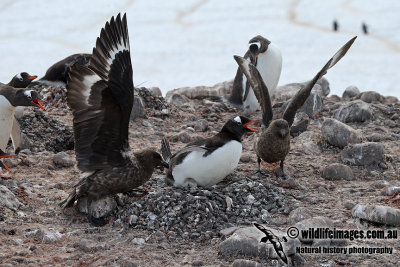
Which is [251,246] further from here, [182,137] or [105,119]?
[182,137]

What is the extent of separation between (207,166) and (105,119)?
2.44 ft

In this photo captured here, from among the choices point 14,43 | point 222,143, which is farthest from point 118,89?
point 14,43

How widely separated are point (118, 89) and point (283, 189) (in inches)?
54.7

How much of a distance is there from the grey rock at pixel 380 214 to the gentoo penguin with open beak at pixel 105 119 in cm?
139

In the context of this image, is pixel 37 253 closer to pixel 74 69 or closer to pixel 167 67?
pixel 74 69

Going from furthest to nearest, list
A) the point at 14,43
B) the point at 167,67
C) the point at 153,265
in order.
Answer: the point at 14,43 < the point at 167,67 < the point at 153,265

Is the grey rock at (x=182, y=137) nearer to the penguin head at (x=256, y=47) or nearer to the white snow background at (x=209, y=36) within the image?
the penguin head at (x=256, y=47)

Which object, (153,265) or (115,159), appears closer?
(153,265)

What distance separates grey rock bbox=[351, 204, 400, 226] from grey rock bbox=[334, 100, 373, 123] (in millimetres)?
2304

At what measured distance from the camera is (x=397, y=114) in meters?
6.05

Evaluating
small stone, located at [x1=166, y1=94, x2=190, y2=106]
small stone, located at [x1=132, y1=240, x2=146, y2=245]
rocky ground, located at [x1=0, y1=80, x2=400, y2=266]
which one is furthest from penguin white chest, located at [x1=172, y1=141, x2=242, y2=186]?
small stone, located at [x1=166, y1=94, x2=190, y2=106]

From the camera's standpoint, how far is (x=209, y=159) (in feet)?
13.1

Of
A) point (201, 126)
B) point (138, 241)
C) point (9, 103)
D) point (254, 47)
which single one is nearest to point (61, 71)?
point (9, 103)

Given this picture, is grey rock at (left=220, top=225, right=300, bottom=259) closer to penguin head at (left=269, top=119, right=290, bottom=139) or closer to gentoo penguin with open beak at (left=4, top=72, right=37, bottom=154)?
penguin head at (left=269, top=119, right=290, bottom=139)
